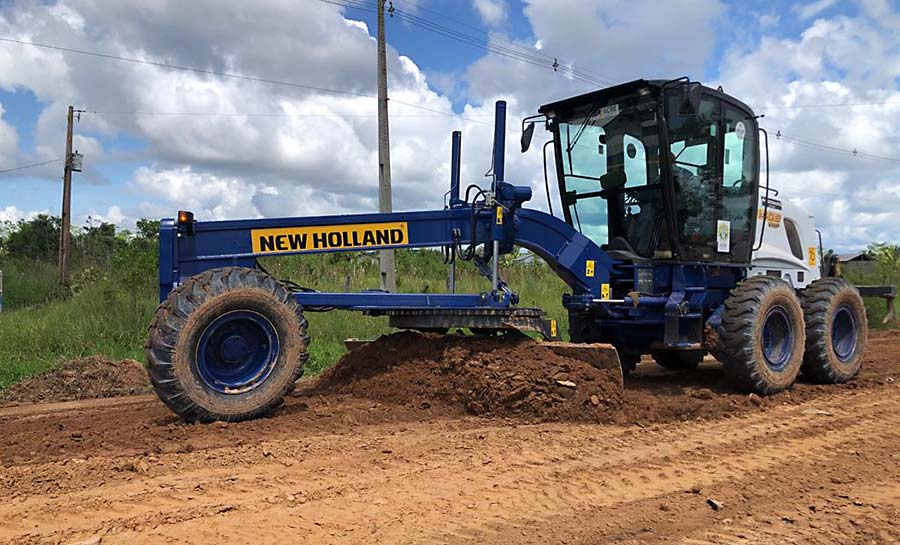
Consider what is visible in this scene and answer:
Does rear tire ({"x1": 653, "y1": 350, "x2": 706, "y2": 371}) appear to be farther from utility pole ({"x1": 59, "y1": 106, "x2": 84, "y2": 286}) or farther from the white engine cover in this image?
utility pole ({"x1": 59, "y1": 106, "x2": 84, "y2": 286})

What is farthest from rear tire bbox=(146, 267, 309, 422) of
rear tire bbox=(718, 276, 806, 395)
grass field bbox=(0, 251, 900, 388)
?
rear tire bbox=(718, 276, 806, 395)

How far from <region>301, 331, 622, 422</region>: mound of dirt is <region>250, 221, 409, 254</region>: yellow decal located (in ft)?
3.22

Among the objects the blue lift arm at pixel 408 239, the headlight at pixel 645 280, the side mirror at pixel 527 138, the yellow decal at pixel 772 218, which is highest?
the side mirror at pixel 527 138

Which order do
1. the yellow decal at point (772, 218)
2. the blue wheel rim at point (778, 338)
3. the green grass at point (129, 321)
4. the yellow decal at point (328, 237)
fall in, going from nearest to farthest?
the yellow decal at point (328, 237)
the blue wheel rim at point (778, 338)
the yellow decal at point (772, 218)
the green grass at point (129, 321)

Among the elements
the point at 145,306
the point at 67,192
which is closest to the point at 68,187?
the point at 67,192

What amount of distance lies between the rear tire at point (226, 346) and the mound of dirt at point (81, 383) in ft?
10.5

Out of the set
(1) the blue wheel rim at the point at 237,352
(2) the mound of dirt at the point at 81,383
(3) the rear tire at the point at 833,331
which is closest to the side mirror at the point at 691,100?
(3) the rear tire at the point at 833,331

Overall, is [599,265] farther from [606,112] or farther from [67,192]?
[67,192]

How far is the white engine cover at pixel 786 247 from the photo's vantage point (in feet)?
27.3

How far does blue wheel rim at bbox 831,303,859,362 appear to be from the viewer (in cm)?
812

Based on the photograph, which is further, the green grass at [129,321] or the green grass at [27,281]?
the green grass at [27,281]

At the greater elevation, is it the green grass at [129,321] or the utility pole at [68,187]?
the utility pole at [68,187]

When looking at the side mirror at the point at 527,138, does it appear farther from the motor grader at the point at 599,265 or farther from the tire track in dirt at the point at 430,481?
the tire track in dirt at the point at 430,481

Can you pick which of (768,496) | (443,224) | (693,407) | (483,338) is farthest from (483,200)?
(768,496)
